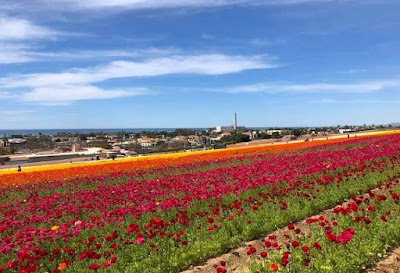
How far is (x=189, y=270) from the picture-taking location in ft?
22.7

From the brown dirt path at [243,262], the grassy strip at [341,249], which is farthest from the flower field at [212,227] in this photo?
the brown dirt path at [243,262]

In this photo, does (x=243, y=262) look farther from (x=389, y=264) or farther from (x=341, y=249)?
(x=389, y=264)

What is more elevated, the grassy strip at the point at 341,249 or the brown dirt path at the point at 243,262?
the grassy strip at the point at 341,249

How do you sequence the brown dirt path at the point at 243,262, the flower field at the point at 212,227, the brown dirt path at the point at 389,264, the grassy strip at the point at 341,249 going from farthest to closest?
the flower field at the point at 212,227, the brown dirt path at the point at 243,262, the brown dirt path at the point at 389,264, the grassy strip at the point at 341,249

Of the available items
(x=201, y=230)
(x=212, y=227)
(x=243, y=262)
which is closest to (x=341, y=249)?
(x=243, y=262)

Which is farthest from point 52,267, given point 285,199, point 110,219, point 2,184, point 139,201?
point 2,184

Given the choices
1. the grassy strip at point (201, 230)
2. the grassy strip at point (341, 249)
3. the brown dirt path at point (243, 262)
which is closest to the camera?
the grassy strip at point (341, 249)

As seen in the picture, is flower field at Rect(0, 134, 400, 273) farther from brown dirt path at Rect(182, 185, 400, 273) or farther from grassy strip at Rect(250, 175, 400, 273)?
brown dirt path at Rect(182, 185, 400, 273)

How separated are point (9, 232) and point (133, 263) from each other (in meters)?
4.58

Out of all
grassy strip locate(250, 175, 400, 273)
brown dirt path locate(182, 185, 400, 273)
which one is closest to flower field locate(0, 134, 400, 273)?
grassy strip locate(250, 175, 400, 273)

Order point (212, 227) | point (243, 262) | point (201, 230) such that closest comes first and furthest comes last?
1. point (243, 262)
2. point (212, 227)
3. point (201, 230)

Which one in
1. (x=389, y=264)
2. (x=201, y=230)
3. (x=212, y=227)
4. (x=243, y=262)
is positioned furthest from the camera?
(x=201, y=230)

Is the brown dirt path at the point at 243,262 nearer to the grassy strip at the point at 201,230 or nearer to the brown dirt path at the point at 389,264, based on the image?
the brown dirt path at the point at 389,264

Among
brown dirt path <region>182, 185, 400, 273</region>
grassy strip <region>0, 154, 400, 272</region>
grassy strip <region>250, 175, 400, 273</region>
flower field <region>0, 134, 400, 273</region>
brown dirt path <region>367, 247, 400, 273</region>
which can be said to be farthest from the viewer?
grassy strip <region>0, 154, 400, 272</region>
